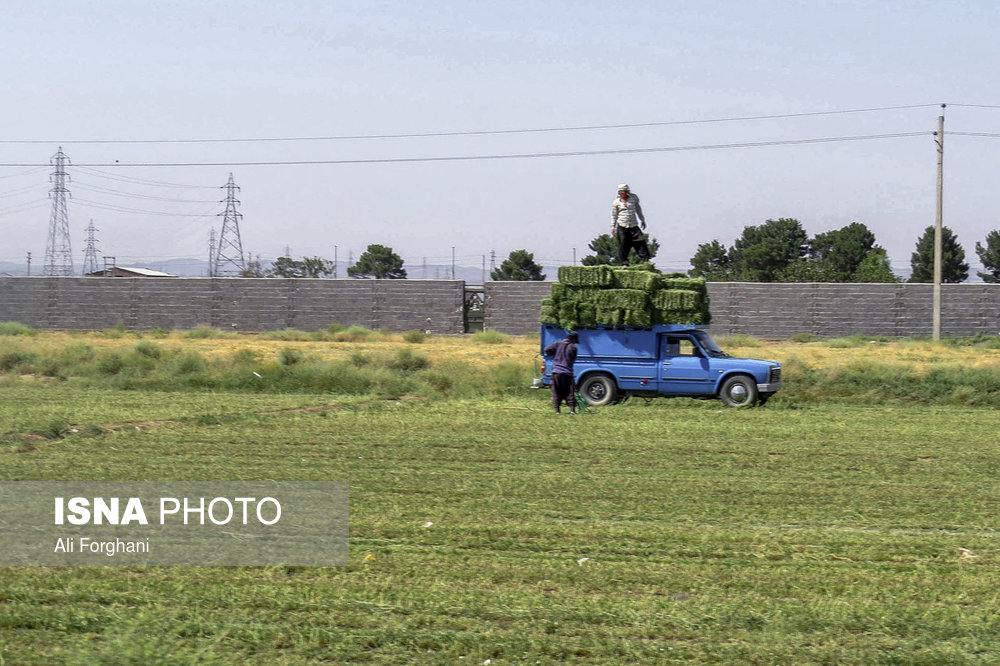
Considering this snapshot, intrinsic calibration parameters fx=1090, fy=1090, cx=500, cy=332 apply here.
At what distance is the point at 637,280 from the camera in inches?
860

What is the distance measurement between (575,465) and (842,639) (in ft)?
22.2

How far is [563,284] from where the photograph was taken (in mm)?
22406

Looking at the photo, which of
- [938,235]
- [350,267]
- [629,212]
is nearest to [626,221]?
[629,212]

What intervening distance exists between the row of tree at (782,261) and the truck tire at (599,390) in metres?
51.5

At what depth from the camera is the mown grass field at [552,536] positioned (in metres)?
6.59

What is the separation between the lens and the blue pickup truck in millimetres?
20828

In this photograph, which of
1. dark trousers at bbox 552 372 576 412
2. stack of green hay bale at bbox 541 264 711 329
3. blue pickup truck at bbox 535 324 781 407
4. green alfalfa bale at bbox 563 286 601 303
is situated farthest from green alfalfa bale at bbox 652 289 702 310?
dark trousers at bbox 552 372 576 412

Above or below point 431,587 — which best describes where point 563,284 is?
above

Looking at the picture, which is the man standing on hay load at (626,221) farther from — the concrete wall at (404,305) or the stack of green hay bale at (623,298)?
the concrete wall at (404,305)

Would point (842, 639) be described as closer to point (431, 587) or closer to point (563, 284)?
point (431, 587)

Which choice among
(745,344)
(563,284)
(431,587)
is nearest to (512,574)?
(431,587)

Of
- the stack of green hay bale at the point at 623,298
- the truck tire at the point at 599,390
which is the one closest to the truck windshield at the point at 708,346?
the stack of green hay bale at the point at 623,298

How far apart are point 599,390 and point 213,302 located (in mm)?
34603
